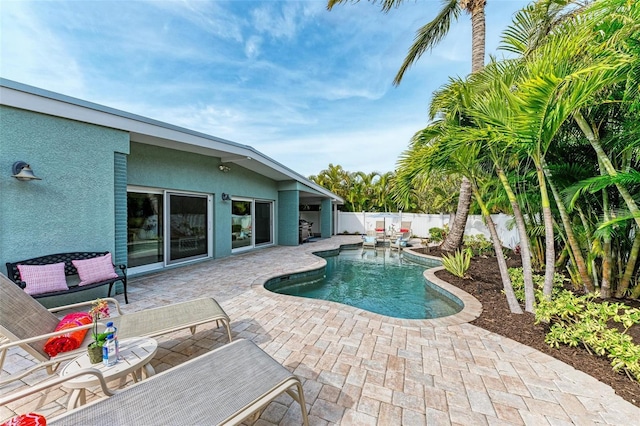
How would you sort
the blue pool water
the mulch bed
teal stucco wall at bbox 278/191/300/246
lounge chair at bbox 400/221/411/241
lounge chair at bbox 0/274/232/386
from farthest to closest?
lounge chair at bbox 400/221/411/241
teal stucco wall at bbox 278/191/300/246
the blue pool water
the mulch bed
lounge chair at bbox 0/274/232/386

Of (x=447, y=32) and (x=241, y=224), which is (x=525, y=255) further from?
(x=241, y=224)

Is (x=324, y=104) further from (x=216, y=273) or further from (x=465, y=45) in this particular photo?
(x=216, y=273)

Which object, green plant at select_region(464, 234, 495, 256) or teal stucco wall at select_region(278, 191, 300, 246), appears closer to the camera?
green plant at select_region(464, 234, 495, 256)

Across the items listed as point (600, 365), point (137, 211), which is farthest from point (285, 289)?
point (600, 365)

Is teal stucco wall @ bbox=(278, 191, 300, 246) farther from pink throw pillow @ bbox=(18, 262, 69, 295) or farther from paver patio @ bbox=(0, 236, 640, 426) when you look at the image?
pink throw pillow @ bbox=(18, 262, 69, 295)


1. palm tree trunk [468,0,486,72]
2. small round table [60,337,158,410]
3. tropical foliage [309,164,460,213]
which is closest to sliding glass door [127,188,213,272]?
small round table [60,337,158,410]

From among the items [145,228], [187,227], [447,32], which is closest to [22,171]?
[145,228]

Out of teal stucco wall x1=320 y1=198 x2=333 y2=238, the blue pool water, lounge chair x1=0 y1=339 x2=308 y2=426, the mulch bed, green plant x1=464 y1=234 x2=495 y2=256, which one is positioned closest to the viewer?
lounge chair x1=0 y1=339 x2=308 y2=426

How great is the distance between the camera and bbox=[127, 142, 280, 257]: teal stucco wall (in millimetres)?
7547

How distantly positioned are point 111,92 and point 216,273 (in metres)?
6.88

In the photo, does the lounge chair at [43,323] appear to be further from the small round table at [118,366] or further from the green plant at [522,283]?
the green plant at [522,283]

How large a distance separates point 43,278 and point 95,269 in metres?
0.75

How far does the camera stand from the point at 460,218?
10555mm

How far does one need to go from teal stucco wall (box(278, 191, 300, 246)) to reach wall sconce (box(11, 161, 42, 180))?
10391 millimetres
